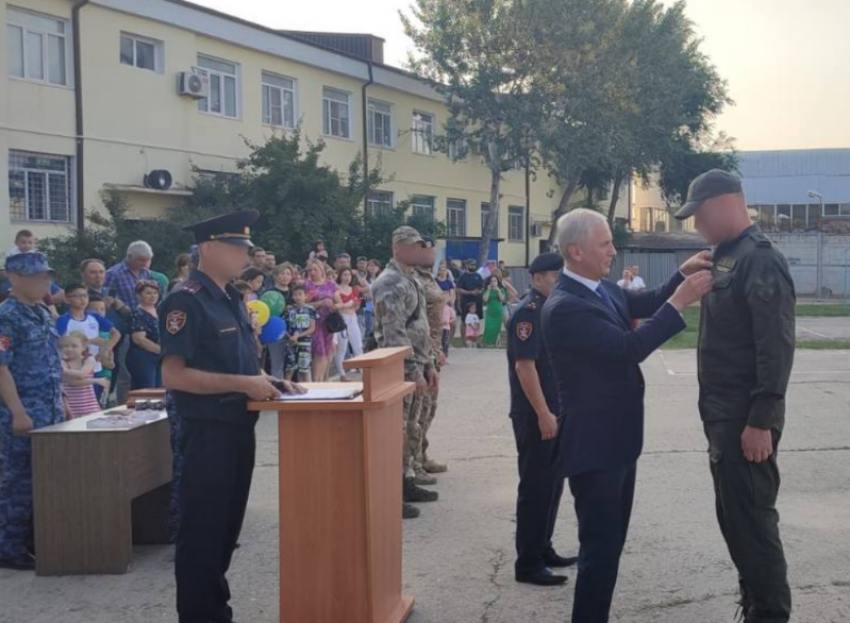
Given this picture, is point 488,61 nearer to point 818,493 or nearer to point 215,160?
point 215,160

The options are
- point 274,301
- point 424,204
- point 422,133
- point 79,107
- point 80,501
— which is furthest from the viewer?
point 422,133

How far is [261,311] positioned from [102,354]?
2.40m

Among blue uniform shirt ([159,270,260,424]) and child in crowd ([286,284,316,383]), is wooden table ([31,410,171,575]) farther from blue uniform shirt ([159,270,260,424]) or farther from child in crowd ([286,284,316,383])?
child in crowd ([286,284,316,383])

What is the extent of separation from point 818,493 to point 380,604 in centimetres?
431

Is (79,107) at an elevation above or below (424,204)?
above

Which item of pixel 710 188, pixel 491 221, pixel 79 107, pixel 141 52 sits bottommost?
pixel 710 188

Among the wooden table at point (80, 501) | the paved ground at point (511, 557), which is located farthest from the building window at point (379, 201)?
the wooden table at point (80, 501)

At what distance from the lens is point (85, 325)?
9695mm

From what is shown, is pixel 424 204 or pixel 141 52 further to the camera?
pixel 424 204

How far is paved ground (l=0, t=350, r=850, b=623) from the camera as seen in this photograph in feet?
17.0

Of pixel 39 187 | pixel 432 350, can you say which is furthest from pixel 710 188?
pixel 39 187

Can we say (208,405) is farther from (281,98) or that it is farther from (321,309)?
(281,98)

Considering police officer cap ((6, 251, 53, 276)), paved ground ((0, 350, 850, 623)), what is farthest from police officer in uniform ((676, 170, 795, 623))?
police officer cap ((6, 251, 53, 276))

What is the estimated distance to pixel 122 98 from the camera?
73.9 ft
